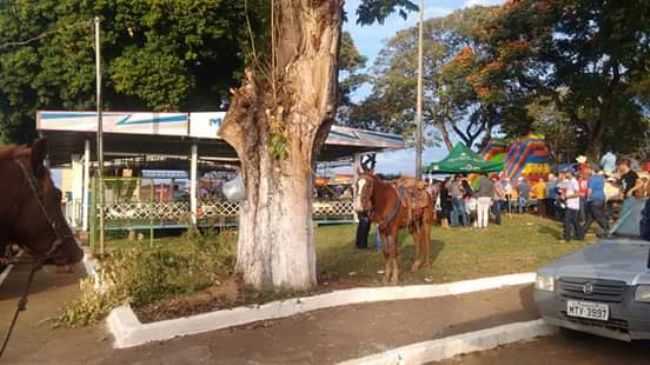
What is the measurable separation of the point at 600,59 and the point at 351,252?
1546 centimetres

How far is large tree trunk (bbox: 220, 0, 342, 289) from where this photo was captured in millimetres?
8227

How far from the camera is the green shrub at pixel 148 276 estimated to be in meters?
7.92

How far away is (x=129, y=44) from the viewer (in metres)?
24.2

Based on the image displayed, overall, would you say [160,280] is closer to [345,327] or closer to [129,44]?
[345,327]

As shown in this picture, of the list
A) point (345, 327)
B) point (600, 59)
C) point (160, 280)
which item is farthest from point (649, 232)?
point (600, 59)

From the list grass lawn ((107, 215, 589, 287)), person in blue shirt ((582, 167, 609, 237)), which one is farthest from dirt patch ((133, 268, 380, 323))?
person in blue shirt ((582, 167, 609, 237))

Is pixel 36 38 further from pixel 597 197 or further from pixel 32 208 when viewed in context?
pixel 32 208

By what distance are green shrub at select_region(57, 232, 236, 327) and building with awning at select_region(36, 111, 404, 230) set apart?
21.5 ft

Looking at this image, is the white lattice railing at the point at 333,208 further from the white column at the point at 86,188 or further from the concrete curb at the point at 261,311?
the concrete curb at the point at 261,311

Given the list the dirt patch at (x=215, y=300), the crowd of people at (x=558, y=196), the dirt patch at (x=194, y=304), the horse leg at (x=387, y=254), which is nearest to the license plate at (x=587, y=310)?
the crowd of people at (x=558, y=196)

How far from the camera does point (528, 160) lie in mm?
31891

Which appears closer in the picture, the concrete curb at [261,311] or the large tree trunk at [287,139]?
the concrete curb at [261,311]

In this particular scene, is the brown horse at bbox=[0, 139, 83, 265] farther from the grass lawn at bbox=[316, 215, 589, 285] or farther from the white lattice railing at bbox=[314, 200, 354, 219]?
the white lattice railing at bbox=[314, 200, 354, 219]

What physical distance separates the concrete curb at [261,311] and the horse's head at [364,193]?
56.9 inches
